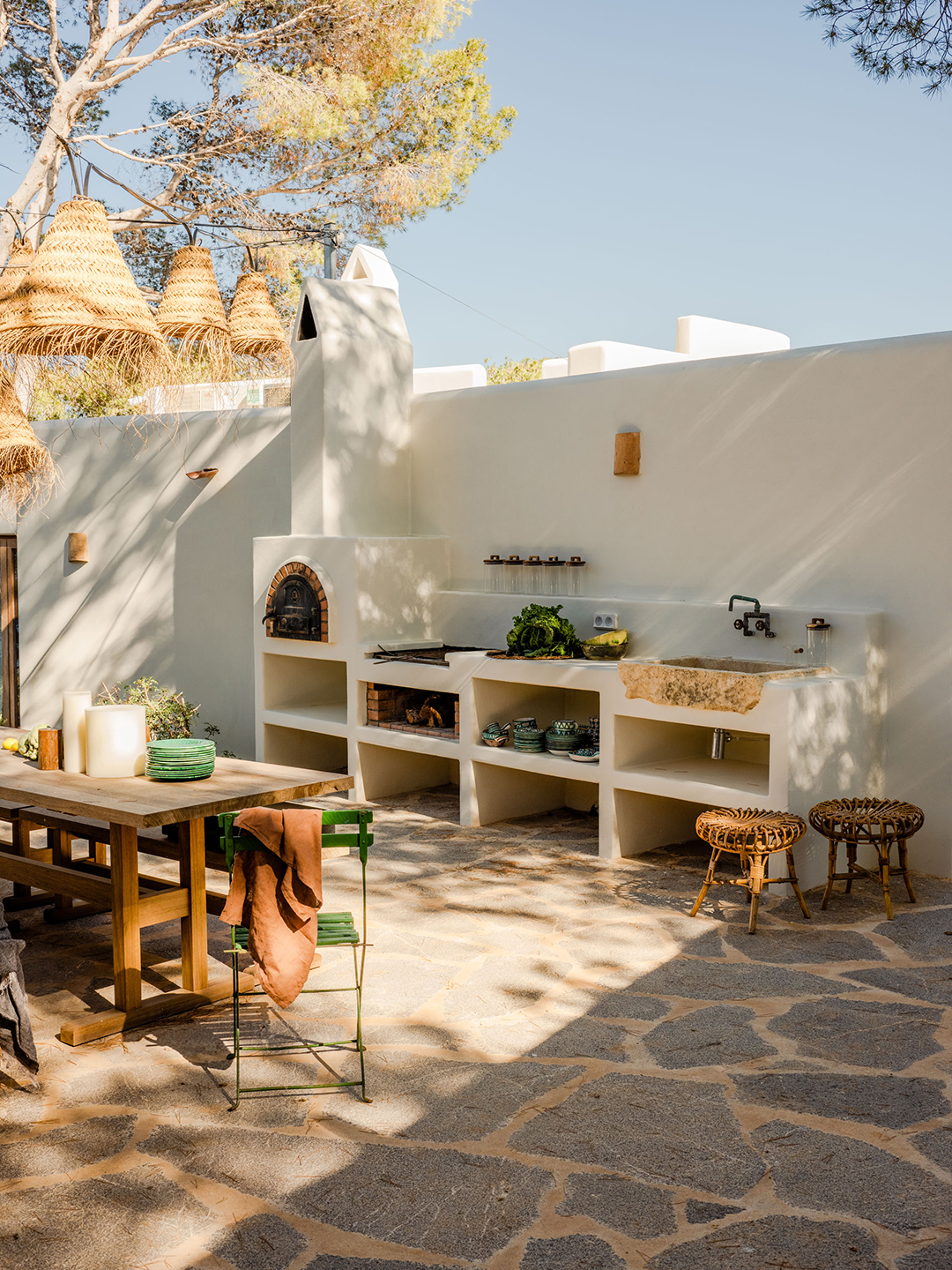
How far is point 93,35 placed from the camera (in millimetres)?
10914

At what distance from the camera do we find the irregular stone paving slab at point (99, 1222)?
9.51 feet

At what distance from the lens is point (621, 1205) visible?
10.2 ft

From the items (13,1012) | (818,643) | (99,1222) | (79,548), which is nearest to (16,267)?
(13,1012)

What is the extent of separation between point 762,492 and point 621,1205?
4.73 metres

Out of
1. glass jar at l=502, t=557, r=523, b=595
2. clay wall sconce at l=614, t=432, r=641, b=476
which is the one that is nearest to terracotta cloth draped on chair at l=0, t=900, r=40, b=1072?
clay wall sconce at l=614, t=432, r=641, b=476

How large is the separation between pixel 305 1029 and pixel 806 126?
1106 inches

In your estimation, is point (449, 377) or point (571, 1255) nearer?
point (571, 1255)

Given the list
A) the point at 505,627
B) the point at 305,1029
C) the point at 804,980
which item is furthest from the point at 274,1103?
the point at 505,627

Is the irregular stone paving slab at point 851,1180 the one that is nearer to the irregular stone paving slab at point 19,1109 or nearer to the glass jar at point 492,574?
the irregular stone paving slab at point 19,1109

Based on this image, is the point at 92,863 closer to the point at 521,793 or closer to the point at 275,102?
the point at 521,793

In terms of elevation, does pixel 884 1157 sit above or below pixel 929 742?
below

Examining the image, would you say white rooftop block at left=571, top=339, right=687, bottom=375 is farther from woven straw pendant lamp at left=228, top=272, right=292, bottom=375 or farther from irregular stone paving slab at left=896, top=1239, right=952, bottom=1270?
irregular stone paving slab at left=896, top=1239, right=952, bottom=1270

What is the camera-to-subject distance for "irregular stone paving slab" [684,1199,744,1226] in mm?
3041

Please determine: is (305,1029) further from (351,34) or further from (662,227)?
(662,227)
